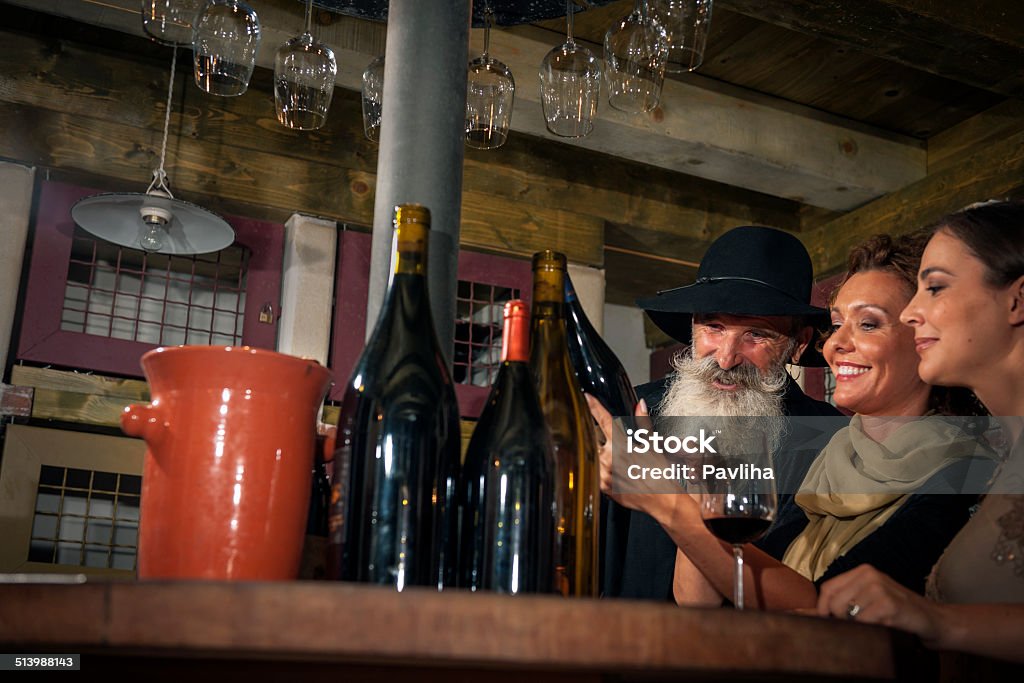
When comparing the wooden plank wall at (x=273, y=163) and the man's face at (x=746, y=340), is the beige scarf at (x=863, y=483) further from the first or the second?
the wooden plank wall at (x=273, y=163)

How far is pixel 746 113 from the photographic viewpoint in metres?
4.45

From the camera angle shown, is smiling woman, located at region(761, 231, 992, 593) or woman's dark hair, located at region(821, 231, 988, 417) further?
woman's dark hair, located at region(821, 231, 988, 417)

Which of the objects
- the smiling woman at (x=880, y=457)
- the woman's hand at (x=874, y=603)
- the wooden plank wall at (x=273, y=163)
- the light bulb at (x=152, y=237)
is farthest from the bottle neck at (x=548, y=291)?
the wooden plank wall at (x=273, y=163)

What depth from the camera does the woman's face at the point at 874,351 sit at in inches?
80.4

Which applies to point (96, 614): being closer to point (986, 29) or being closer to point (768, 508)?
point (768, 508)

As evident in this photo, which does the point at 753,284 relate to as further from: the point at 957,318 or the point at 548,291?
the point at 548,291

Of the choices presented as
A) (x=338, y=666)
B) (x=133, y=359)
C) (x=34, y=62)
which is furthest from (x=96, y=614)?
(x=34, y=62)

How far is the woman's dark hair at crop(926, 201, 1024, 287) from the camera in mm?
1713

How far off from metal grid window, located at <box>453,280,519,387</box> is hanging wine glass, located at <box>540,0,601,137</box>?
7.11ft

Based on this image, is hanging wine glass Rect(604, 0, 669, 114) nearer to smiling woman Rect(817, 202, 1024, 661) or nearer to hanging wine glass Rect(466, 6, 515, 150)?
hanging wine glass Rect(466, 6, 515, 150)

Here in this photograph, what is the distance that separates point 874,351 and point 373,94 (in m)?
1.18

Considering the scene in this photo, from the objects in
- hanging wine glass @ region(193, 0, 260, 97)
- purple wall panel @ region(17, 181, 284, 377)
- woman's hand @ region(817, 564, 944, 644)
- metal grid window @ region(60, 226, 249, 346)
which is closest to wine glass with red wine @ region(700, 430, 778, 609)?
woman's hand @ region(817, 564, 944, 644)

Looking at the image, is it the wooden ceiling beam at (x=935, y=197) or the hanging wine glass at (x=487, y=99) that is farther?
the wooden ceiling beam at (x=935, y=197)

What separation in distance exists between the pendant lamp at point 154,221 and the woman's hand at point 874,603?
9.03ft
